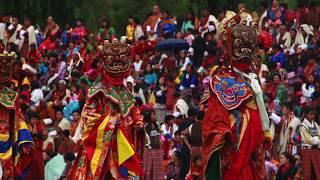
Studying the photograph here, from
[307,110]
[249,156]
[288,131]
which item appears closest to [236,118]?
[249,156]

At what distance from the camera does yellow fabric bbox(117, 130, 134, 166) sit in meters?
17.3

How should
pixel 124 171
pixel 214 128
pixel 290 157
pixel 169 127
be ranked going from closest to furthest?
pixel 214 128, pixel 124 171, pixel 290 157, pixel 169 127

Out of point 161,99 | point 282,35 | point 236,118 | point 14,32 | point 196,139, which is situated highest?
point 14,32

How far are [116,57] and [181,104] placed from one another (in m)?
9.69

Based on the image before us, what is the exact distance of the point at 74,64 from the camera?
33.8 metres

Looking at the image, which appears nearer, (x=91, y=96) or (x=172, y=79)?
(x=91, y=96)

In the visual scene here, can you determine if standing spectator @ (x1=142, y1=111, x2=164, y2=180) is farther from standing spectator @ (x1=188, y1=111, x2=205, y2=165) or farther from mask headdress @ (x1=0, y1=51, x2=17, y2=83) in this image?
mask headdress @ (x1=0, y1=51, x2=17, y2=83)

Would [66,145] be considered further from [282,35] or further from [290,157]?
[282,35]

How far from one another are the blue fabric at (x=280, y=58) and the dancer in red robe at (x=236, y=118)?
1466 centimetres

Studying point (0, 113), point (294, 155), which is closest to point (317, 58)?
point (294, 155)

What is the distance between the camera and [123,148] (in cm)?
1734

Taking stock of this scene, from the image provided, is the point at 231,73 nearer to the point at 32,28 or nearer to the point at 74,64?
the point at 74,64

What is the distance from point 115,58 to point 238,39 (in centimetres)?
209

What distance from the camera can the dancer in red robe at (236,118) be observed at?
1579 cm
